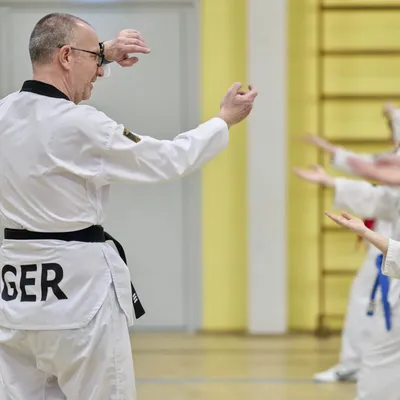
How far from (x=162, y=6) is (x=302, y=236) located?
2022 millimetres

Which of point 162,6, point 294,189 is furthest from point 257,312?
point 162,6

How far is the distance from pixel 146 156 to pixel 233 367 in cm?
314

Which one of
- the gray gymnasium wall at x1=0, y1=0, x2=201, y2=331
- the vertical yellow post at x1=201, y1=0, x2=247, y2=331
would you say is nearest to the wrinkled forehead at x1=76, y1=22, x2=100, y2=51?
the gray gymnasium wall at x1=0, y1=0, x2=201, y2=331

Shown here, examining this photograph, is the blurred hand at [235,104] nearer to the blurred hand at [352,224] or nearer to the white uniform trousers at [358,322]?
the blurred hand at [352,224]

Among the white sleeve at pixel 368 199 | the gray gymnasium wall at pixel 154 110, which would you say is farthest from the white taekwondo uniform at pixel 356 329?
the gray gymnasium wall at pixel 154 110

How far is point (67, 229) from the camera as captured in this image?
2412mm

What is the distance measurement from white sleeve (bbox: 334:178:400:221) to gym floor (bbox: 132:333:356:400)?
1165 mm

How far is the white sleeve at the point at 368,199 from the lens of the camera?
368 cm

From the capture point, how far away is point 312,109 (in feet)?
20.7

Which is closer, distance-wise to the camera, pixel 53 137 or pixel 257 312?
pixel 53 137

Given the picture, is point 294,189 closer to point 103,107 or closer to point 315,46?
point 315,46

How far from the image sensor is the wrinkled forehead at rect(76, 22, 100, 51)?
2473 millimetres

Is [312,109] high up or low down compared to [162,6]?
down

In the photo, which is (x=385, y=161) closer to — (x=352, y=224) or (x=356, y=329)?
(x=352, y=224)
